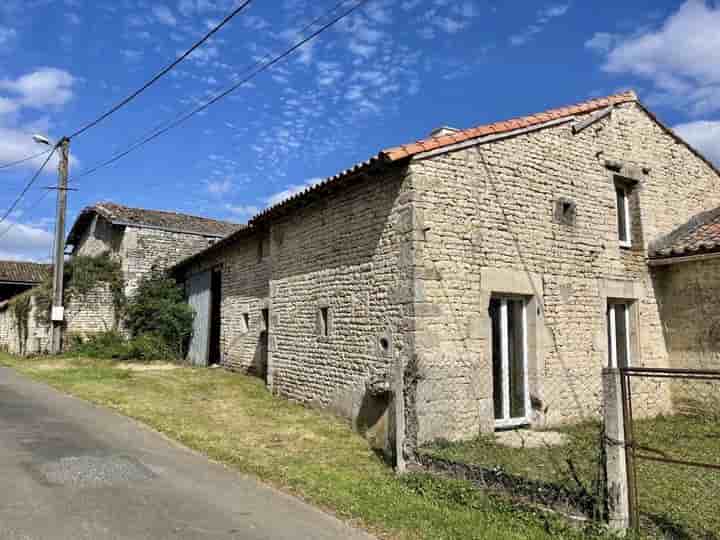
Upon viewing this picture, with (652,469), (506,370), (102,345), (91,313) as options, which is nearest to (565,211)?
(506,370)

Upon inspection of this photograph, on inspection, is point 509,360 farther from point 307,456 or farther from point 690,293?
point 690,293

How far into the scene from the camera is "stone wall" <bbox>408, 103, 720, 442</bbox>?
24.5ft

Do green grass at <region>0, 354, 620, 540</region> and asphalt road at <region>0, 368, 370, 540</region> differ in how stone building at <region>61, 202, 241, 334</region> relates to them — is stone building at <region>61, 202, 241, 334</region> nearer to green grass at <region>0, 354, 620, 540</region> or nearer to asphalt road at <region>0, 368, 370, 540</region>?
green grass at <region>0, 354, 620, 540</region>

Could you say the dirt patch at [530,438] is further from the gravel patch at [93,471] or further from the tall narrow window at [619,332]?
the gravel patch at [93,471]

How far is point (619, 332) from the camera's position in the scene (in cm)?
1008

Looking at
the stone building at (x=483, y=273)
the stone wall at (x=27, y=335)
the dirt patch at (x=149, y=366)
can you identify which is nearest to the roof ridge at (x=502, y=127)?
the stone building at (x=483, y=273)

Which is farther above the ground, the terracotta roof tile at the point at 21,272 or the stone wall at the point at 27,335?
the terracotta roof tile at the point at 21,272

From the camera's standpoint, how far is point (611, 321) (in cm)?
996

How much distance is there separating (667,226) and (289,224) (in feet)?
24.3

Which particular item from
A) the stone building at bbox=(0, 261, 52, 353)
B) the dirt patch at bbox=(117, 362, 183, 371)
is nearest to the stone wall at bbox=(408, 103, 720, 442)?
the dirt patch at bbox=(117, 362, 183, 371)

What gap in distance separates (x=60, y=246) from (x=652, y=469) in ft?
56.9

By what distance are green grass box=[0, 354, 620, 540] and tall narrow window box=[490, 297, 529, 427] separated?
2154mm

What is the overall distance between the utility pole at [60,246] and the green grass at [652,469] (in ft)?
49.9

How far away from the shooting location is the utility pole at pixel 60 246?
17703 mm
